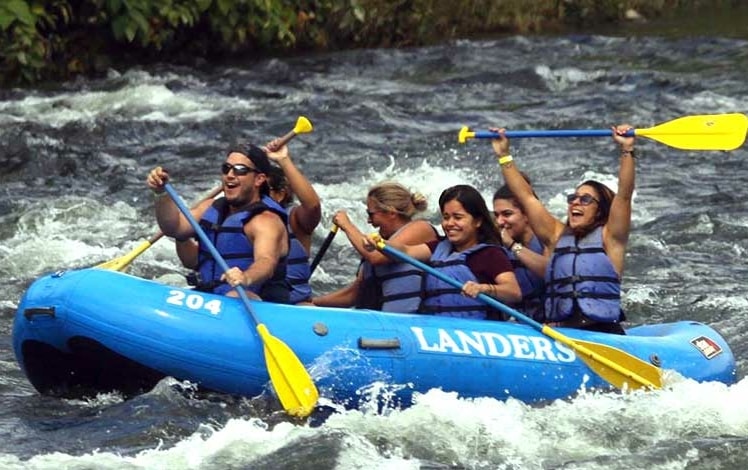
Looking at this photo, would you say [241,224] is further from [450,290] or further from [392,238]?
[450,290]

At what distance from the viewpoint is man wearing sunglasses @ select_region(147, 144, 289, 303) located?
21.1 ft

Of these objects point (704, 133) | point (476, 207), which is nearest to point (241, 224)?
point (476, 207)

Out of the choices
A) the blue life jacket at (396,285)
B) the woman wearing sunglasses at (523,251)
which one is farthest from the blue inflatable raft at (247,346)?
the woman wearing sunglasses at (523,251)

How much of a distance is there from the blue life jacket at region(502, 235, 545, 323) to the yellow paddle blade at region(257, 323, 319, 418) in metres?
1.28

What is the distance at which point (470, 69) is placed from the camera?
48.7ft

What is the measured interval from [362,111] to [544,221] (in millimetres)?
6326

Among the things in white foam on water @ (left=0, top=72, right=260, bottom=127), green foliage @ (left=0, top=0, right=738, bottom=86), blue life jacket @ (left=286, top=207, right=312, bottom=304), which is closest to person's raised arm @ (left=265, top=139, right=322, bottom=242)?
blue life jacket @ (left=286, top=207, right=312, bottom=304)

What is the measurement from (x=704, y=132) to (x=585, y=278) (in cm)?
106

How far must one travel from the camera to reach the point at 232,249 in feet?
21.3

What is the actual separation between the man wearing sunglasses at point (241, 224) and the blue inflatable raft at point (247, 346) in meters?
0.30

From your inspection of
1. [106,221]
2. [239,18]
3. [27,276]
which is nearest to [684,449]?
[27,276]

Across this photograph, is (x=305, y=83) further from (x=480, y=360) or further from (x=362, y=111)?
(x=480, y=360)

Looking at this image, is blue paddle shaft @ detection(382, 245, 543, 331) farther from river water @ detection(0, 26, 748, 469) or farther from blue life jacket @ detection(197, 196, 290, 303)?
blue life jacket @ detection(197, 196, 290, 303)

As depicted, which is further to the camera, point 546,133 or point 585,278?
point 546,133
